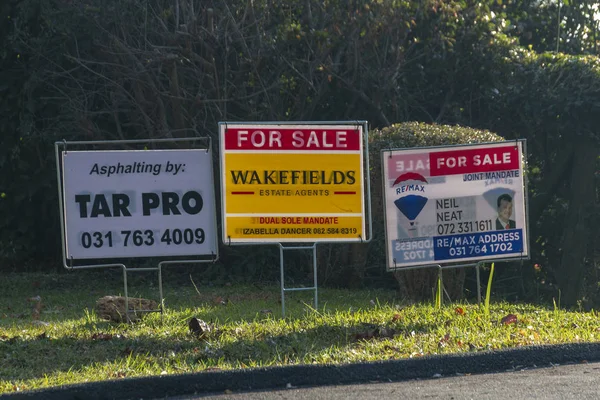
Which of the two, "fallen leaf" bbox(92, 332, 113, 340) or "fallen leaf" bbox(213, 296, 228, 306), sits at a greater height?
"fallen leaf" bbox(92, 332, 113, 340)

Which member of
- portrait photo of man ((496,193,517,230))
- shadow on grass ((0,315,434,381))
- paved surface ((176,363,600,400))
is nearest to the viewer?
paved surface ((176,363,600,400))

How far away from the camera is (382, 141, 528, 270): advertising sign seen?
960 cm

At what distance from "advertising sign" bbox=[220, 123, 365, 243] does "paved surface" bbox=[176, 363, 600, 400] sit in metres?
2.68

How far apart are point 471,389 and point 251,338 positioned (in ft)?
6.92

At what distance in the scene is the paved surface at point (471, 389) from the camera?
248 inches

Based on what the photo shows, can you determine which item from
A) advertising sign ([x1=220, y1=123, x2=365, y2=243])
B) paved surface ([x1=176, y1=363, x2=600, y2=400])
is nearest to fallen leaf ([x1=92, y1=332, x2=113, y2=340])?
advertising sign ([x1=220, y1=123, x2=365, y2=243])

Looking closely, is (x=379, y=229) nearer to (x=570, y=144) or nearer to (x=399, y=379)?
(x=570, y=144)

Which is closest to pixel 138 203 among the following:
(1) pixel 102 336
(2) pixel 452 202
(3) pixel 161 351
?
(1) pixel 102 336

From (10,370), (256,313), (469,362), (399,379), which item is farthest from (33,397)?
(256,313)

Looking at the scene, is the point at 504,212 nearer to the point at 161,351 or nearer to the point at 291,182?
the point at 291,182

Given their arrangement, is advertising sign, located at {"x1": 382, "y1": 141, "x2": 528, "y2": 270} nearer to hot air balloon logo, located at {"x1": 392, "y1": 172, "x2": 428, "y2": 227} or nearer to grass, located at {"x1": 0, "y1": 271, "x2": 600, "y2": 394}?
hot air balloon logo, located at {"x1": 392, "y1": 172, "x2": 428, "y2": 227}

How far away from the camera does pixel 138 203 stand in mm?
9133

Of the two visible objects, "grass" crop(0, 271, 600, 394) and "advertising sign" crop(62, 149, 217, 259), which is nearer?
"grass" crop(0, 271, 600, 394)

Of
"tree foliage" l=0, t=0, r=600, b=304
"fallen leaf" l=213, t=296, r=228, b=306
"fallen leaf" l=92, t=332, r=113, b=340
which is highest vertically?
"tree foliage" l=0, t=0, r=600, b=304
